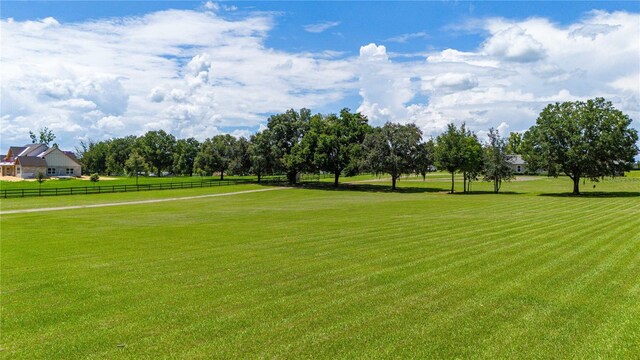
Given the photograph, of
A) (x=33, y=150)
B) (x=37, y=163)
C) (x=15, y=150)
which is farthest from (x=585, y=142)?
(x=15, y=150)

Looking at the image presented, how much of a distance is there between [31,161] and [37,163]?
1.27 meters

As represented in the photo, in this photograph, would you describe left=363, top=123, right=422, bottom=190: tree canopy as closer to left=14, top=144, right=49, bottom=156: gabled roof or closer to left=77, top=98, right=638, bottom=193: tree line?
left=77, top=98, right=638, bottom=193: tree line

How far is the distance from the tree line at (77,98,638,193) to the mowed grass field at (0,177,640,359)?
4026cm

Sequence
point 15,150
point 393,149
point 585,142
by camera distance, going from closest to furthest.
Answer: point 585,142 < point 393,149 < point 15,150

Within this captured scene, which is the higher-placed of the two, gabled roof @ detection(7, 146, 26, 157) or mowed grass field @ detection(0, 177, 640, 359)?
gabled roof @ detection(7, 146, 26, 157)

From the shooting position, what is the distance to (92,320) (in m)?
8.53

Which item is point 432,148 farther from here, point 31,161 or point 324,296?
point 31,161

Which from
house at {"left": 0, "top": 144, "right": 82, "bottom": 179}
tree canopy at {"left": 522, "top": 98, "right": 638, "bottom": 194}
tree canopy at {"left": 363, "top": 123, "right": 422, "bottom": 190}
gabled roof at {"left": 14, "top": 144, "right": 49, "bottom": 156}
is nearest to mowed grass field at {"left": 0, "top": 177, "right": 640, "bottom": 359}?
tree canopy at {"left": 522, "top": 98, "right": 638, "bottom": 194}

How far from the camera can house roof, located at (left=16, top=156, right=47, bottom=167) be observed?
101m

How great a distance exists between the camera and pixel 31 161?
103 metres

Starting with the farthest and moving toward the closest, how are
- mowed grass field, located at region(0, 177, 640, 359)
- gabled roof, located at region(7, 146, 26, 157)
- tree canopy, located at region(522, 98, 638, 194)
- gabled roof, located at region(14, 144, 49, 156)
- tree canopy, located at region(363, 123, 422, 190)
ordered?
gabled roof, located at region(7, 146, 26, 157) → gabled roof, located at region(14, 144, 49, 156) → tree canopy, located at region(363, 123, 422, 190) → tree canopy, located at region(522, 98, 638, 194) → mowed grass field, located at region(0, 177, 640, 359)

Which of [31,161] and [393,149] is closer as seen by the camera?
[393,149]

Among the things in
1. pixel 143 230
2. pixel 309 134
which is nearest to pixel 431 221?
pixel 143 230

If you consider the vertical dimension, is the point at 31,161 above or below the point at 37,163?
above
